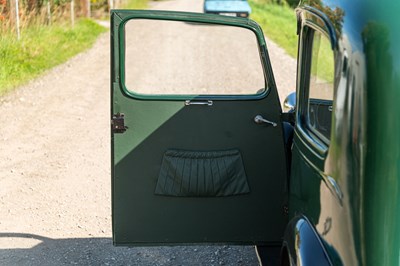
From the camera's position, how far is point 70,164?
7773 millimetres

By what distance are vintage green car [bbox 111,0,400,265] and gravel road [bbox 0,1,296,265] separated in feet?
A: 3.67

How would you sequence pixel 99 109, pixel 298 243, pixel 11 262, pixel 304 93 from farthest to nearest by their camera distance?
pixel 99 109 → pixel 11 262 → pixel 304 93 → pixel 298 243

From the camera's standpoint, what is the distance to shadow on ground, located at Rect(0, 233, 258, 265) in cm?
529

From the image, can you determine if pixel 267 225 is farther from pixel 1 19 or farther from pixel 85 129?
pixel 1 19

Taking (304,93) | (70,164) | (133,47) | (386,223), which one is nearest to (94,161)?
(70,164)

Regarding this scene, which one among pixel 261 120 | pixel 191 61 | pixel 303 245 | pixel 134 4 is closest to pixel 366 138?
pixel 303 245

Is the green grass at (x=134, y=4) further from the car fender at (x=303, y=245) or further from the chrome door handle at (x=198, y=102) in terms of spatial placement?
the car fender at (x=303, y=245)

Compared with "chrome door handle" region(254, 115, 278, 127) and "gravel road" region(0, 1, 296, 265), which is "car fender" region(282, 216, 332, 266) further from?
"gravel road" region(0, 1, 296, 265)

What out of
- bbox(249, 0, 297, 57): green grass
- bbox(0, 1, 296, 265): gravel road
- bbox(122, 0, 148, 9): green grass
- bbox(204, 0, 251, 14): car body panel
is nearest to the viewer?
bbox(0, 1, 296, 265): gravel road

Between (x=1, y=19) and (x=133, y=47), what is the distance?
5119mm

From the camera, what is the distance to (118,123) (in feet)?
13.5

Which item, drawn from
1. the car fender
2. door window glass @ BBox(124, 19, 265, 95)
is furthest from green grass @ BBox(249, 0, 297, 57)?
the car fender

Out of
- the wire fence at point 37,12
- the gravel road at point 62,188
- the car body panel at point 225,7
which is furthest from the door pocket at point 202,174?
the car body panel at point 225,7

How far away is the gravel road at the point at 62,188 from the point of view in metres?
5.42
